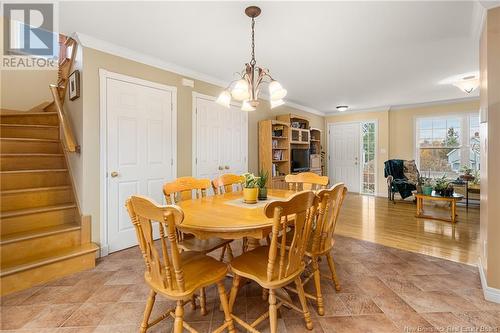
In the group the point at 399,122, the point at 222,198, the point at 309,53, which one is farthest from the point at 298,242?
the point at 399,122

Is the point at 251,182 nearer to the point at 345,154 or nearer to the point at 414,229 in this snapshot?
the point at 414,229

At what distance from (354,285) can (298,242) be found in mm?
1115

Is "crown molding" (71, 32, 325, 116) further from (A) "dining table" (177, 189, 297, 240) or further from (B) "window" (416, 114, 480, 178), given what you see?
(B) "window" (416, 114, 480, 178)

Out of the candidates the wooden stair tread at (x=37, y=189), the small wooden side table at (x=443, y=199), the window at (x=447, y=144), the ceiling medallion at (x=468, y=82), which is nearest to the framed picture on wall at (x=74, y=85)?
the wooden stair tread at (x=37, y=189)

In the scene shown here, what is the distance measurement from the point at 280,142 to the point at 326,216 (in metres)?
3.56

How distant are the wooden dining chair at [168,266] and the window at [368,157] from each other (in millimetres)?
6289

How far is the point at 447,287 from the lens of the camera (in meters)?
2.11

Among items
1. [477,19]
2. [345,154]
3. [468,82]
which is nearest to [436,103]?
[468,82]

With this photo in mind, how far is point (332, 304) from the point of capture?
189 centimetres

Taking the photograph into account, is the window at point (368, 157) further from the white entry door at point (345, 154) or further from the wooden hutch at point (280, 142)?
the wooden hutch at point (280, 142)

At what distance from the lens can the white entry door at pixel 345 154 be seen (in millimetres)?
7016

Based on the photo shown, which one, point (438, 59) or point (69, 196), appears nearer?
point (69, 196)

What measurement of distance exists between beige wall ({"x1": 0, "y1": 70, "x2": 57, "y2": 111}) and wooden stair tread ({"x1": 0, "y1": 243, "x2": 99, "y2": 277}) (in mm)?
2962

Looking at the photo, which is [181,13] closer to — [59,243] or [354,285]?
[59,243]
